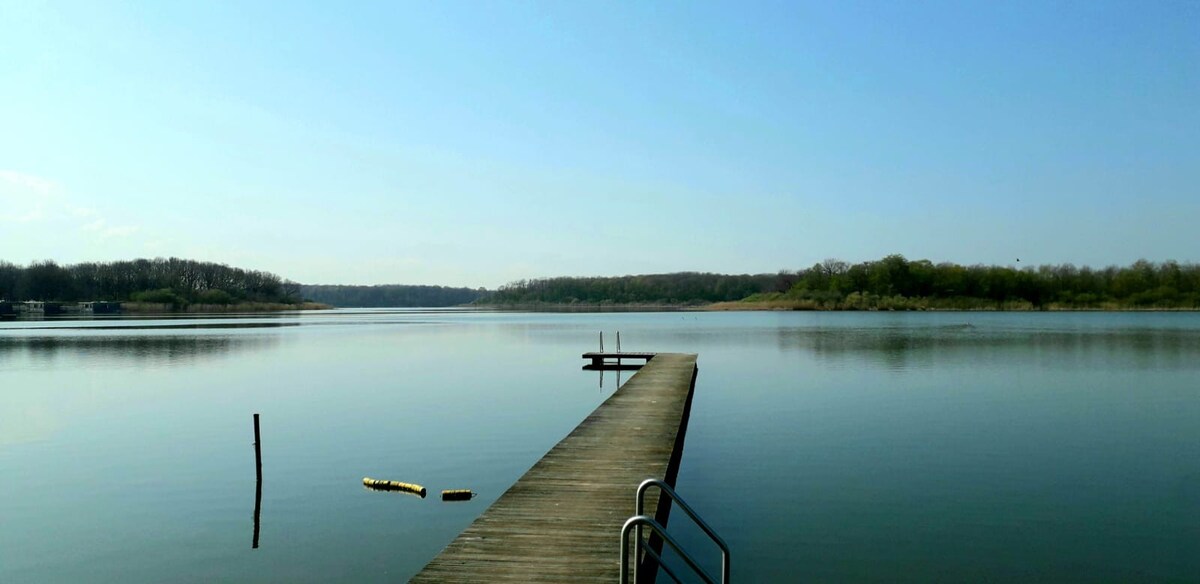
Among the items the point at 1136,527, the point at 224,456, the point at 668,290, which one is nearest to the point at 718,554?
the point at 1136,527

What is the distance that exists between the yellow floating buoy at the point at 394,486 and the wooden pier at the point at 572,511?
177cm

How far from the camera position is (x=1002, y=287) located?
11338cm

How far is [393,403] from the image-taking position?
19484 mm

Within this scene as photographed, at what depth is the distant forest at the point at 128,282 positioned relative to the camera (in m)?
114

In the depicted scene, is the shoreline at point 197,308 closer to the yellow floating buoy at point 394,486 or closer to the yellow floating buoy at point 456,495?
the yellow floating buoy at point 394,486

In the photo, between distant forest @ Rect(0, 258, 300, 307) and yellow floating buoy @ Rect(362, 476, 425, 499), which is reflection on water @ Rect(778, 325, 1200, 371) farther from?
distant forest @ Rect(0, 258, 300, 307)

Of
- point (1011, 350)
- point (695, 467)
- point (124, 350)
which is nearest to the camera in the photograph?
point (695, 467)

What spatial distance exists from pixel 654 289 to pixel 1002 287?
80.2 metres

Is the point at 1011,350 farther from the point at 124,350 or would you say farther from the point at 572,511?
the point at 124,350

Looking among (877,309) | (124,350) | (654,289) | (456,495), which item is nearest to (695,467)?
(456,495)

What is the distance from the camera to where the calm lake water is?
26.4ft

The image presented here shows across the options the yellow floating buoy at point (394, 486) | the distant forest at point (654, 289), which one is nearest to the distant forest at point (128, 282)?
the distant forest at point (654, 289)

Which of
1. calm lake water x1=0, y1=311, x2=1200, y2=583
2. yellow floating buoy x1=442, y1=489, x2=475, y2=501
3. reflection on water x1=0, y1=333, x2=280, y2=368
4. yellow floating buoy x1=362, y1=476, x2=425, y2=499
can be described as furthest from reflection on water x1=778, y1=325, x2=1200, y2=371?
reflection on water x1=0, y1=333, x2=280, y2=368

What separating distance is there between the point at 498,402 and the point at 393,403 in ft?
8.32
